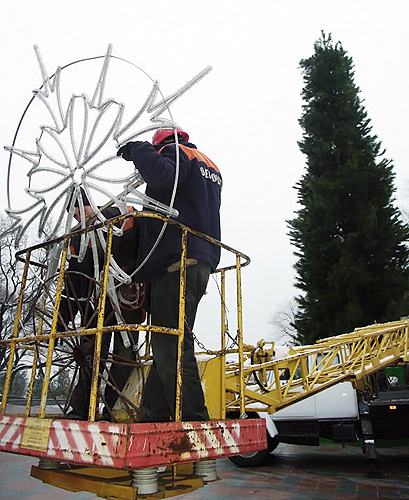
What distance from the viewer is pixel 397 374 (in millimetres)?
10078

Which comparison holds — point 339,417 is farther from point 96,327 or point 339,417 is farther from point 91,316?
point 96,327

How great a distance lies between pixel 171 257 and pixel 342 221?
52.9 feet

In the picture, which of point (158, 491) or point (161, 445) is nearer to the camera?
point (161, 445)

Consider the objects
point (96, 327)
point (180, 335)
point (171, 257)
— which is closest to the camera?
point (96, 327)

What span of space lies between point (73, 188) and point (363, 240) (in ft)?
51.9

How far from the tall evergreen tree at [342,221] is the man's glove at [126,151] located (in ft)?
46.2

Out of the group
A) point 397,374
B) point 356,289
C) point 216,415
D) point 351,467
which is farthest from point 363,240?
point 216,415

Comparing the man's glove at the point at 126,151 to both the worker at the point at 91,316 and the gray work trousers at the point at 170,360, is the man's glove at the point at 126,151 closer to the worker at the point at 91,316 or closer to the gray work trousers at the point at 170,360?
the worker at the point at 91,316

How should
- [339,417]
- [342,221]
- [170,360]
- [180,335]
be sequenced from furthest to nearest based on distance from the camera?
[342,221]
[339,417]
[170,360]
[180,335]

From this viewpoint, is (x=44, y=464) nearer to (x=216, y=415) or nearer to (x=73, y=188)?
(x=216, y=415)

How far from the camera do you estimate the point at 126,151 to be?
2889 millimetres

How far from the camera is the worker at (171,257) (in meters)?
2.76

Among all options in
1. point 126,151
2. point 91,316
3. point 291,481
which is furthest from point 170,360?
point 291,481

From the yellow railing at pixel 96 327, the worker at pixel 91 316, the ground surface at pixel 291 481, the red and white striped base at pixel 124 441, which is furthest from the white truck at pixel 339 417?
the red and white striped base at pixel 124 441
